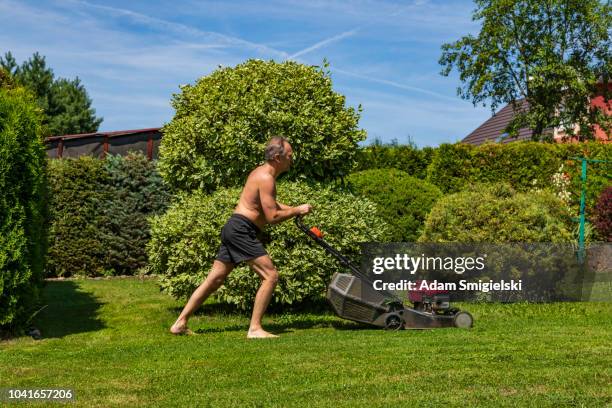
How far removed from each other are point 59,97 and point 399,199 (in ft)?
124

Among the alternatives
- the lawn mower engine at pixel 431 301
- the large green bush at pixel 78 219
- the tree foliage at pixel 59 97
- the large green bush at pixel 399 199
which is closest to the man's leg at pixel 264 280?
the lawn mower engine at pixel 431 301

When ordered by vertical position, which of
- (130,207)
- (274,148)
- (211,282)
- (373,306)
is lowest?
(373,306)

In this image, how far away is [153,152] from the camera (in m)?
20.7

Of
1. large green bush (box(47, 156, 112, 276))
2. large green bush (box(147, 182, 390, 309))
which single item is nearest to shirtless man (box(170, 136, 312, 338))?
large green bush (box(147, 182, 390, 309))

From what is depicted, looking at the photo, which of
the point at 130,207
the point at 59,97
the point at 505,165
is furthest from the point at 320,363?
the point at 59,97

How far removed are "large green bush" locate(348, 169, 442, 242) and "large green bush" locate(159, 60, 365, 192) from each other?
3.90m

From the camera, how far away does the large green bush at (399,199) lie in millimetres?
A: 14641

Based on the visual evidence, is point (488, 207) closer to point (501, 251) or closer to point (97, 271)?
point (501, 251)

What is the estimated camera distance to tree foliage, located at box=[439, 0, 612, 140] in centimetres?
3566

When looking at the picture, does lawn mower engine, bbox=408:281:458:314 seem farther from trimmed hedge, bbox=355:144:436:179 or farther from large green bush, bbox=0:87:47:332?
trimmed hedge, bbox=355:144:436:179

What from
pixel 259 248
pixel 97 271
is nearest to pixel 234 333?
pixel 259 248

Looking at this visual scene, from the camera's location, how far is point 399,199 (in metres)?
14.7

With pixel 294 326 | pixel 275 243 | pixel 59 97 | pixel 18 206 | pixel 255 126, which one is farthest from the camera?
pixel 59 97

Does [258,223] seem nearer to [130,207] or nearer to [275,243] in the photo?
[275,243]
